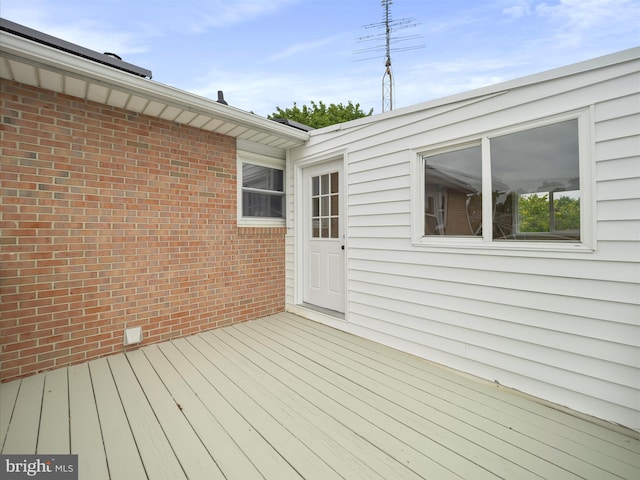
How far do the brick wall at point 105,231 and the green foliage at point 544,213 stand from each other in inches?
122

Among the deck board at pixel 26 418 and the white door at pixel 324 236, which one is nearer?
the deck board at pixel 26 418

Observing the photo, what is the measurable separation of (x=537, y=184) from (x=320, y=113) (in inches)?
439

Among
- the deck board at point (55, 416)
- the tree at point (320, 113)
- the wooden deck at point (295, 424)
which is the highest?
the tree at point (320, 113)

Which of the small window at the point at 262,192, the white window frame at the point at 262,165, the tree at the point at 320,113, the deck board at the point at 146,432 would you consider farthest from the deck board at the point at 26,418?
the tree at the point at 320,113

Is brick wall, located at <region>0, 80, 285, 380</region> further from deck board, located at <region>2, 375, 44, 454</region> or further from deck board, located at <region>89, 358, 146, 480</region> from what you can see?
deck board, located at <region>89, 358, 146, 480</region>

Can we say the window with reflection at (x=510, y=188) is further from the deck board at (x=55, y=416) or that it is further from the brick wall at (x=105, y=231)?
the deck board at (x=55, y=416)

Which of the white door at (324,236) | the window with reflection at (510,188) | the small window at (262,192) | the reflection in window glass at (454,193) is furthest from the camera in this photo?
the small window at (262,192)

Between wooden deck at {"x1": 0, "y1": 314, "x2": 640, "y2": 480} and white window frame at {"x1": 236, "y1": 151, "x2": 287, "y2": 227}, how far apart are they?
185 centimetres

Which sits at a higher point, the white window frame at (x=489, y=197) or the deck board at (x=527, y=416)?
the white window frame at (x=489, y=197)

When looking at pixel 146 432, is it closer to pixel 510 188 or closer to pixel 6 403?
pixel 6 403

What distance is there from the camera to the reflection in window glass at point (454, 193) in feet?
8.13

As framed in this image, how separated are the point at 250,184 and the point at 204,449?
3101 millimetres

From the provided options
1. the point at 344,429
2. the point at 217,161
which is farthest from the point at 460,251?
the point at 217,161

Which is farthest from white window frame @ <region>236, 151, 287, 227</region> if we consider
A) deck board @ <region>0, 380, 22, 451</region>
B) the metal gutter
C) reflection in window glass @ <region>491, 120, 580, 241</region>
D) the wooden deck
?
reflection in window glass @ <region>491, 120, 580, 241</region>
